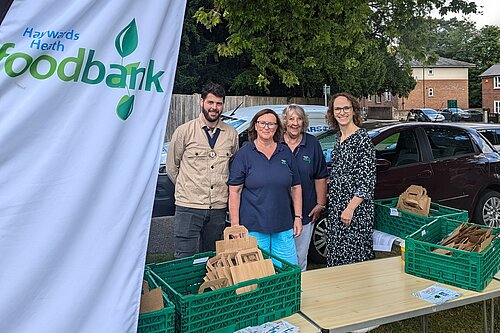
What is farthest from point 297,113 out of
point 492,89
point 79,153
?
A: point 492,89

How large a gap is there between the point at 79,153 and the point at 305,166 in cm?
270

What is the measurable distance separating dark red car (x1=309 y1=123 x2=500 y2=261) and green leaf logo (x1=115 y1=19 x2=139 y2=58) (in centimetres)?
438

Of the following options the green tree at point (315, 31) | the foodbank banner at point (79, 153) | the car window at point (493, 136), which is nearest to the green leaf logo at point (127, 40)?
the foodbank banner at point (79, 153)

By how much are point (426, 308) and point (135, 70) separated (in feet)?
6.42

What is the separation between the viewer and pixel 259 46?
28.6 feet

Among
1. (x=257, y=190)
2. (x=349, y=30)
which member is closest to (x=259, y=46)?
(x=349, y=30)

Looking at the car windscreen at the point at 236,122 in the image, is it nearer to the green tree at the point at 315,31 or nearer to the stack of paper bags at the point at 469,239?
the green tree at the point at 315,31

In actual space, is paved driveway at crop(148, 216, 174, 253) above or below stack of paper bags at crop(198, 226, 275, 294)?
below

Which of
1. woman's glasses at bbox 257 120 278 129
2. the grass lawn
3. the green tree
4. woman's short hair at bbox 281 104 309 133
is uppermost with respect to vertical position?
the green tree

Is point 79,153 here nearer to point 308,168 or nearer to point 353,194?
point 353,194

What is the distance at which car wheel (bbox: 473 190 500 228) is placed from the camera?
23.6 feet

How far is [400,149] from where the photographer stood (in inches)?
259

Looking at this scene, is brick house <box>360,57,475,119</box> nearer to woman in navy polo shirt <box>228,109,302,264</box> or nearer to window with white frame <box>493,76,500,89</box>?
window with white frame <box>493,76,500,89</box>

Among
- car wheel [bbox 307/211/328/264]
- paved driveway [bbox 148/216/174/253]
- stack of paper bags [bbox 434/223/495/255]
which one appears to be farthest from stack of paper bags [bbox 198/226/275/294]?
paved driveway [bbox 148/216/174/253]
